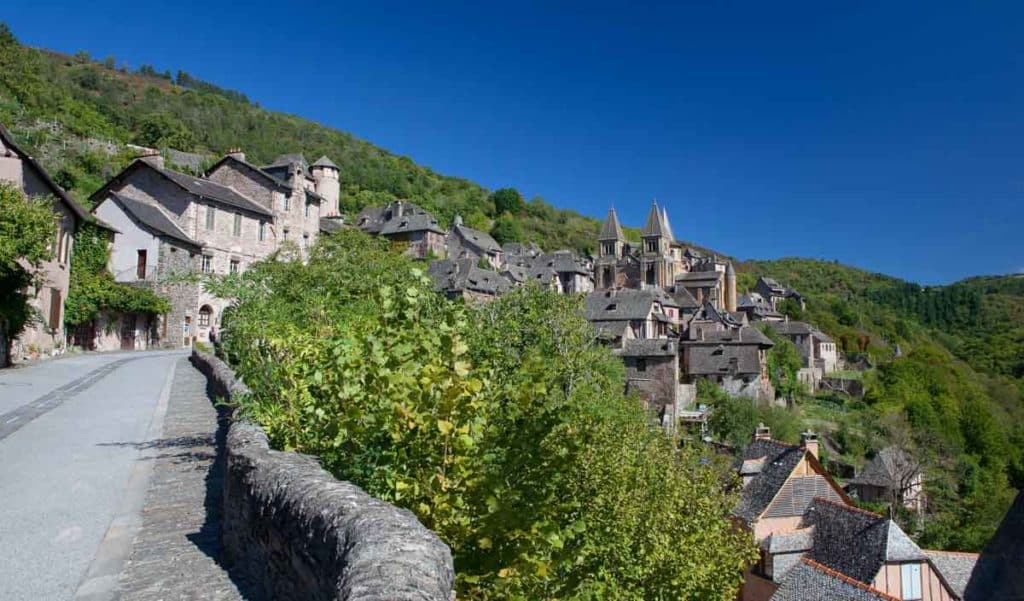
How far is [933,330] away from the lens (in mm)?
147500

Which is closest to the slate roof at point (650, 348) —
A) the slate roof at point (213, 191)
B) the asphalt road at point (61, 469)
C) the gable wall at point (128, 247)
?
the slate roof at point (213, 191)

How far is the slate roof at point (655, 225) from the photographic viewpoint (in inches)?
4427

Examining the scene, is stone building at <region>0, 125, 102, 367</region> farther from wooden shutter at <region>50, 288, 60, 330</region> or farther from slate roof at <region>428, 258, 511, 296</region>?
slate roof at <region>428, 258, 511, 296</region>

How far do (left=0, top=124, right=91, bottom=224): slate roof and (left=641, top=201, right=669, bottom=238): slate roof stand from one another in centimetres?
8983

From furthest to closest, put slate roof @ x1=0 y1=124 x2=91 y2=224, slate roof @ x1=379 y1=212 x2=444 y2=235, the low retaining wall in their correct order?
slate roof @ x1=379 y1=212 x2=444 y2=235 < slate roof @ x1=0 y1=124 x2=91 y2=224 < the low retaining wall

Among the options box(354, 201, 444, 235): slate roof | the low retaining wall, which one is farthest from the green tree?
the low retaining wall

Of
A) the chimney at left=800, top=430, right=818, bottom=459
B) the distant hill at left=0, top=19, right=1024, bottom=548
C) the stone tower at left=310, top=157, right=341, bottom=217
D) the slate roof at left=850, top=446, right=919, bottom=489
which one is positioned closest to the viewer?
the chimney at left=800, top=430, right=818, bottom=459

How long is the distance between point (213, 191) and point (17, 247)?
2086 centimetres

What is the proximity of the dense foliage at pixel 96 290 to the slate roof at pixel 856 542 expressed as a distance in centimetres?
3485

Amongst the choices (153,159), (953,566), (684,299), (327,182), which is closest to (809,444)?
(953,566)

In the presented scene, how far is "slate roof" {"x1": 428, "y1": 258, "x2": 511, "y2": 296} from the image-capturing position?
64.1 meters

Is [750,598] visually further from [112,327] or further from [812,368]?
[812,368]

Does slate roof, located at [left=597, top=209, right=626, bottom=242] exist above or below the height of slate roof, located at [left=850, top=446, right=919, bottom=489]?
above

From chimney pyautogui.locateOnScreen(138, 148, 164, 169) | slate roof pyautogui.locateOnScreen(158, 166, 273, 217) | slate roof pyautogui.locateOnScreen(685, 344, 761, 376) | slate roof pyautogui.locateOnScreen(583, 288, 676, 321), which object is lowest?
slate roof pyautogui.locateOnScreen(685, 344, 761, 376)
